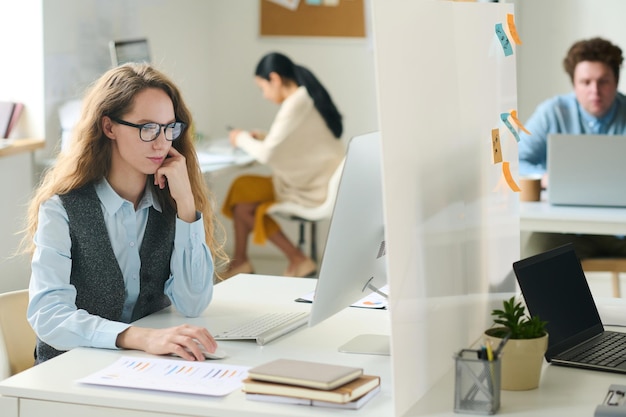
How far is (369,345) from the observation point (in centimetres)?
185

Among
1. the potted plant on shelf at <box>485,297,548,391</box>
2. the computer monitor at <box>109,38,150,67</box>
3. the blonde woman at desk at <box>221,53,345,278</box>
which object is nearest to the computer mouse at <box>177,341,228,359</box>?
the potted plant on shelf at <box>485,297,548,391</box>

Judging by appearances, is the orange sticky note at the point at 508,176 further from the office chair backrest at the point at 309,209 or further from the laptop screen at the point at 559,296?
the office chair backrest at the point at 309,209

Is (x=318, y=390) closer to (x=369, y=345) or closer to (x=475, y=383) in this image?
(x=475, y=383)

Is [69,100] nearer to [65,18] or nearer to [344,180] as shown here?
[65,18]

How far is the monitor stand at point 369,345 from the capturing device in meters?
1.81

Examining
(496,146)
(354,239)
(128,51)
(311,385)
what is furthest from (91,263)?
(128,51)

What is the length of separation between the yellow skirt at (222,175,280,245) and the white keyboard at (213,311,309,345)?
311cm

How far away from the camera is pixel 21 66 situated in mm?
4320

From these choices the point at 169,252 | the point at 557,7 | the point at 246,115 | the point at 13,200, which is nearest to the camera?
the point at 169,252

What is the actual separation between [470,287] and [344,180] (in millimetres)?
331

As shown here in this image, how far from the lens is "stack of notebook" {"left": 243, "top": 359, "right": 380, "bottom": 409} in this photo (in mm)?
1442

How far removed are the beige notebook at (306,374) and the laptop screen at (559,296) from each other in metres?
0.40

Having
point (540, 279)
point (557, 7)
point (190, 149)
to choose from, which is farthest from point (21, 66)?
point (540, 279)

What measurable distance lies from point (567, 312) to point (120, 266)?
3.05ft
